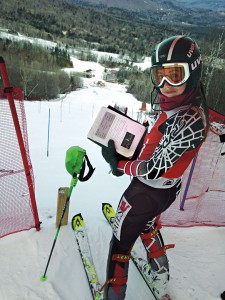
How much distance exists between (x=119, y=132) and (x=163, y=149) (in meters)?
0.40

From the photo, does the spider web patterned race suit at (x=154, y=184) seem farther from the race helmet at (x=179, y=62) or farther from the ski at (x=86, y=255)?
the ski at (x=86, y=255)

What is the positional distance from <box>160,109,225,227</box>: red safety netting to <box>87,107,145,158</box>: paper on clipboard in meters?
1.77

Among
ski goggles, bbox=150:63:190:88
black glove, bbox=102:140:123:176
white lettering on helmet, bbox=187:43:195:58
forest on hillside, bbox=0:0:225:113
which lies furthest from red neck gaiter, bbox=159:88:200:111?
forest on hillside, bbox=0:0:225:113

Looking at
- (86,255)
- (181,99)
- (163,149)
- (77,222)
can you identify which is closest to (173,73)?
(181,99)

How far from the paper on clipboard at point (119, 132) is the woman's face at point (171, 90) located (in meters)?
0.31

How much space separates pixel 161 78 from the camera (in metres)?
1.91

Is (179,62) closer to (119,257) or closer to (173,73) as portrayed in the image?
→ (173,73)

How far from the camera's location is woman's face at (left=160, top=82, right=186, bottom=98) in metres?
1.88

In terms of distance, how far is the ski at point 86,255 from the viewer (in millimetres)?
2549

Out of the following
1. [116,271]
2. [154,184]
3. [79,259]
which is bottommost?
[79,259]

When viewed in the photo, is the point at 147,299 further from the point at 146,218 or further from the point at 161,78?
the point at 161,78

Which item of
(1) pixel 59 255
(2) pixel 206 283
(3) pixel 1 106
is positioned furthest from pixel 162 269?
(3) pixel 1 106

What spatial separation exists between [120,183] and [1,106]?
2906mm

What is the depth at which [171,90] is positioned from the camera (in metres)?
1.91
